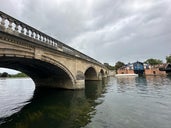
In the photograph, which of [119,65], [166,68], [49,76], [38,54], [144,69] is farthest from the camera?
[119,65]

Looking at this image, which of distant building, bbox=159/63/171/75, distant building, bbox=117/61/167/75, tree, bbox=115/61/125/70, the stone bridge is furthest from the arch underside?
tree, bbox=115/61/125/70

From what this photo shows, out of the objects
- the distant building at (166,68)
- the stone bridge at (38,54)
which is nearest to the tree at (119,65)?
the distant building at (166,68)

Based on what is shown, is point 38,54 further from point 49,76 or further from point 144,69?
point 144,69

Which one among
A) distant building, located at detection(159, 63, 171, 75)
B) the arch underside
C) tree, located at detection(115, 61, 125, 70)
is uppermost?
tree, located at detection(115, 61, 125, 70)

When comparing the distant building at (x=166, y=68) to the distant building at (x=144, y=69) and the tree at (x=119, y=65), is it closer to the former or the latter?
the distant building at (x=144, y=69)

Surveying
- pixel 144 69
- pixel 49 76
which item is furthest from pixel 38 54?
pixel 144 69

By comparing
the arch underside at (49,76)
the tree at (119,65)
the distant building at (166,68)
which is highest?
the tree at (119,65)

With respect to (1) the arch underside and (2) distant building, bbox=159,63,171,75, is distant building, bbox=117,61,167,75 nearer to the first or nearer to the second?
(2) distant building, bbox=159,63,171,75

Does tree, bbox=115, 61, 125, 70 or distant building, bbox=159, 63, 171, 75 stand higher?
tree, bbox=115, 61, 125, 70

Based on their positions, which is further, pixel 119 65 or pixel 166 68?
pixel 119 65

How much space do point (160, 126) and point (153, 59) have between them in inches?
3806

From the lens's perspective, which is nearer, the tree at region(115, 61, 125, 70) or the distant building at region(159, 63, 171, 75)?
the distant building at region(159, 63, 171, 75)

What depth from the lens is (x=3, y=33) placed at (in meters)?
9.02

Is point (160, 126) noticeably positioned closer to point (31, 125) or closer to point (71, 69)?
point (31, 125)
